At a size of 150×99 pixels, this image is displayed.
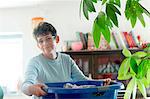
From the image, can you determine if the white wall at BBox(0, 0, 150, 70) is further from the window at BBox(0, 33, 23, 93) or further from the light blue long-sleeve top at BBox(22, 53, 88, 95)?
the light blue long-sleeve top at BBox(22, 53, 88, 95)

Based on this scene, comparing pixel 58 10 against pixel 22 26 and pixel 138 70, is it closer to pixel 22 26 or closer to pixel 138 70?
pixel 22 26

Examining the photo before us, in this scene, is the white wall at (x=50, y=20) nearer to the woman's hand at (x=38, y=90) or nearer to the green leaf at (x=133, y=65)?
the woman's hand at (x=38, y=90)

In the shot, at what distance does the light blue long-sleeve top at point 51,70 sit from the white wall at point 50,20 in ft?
7.31

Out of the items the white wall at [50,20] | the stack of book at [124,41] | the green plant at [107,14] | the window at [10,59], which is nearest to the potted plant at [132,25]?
the green plant at [107,14]

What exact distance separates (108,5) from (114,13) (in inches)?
0.9

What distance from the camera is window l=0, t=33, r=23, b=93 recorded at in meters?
4.27

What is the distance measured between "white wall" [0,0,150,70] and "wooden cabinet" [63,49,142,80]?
371mm

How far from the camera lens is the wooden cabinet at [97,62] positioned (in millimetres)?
3750

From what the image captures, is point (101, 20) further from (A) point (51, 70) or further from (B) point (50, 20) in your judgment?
(B) point (50, 20)

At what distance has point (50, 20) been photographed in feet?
13.4

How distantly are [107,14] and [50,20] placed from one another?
3.56 m

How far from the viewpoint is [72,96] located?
112cm

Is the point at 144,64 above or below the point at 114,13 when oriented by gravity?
below

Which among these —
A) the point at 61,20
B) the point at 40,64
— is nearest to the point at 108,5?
the point at 40,64
